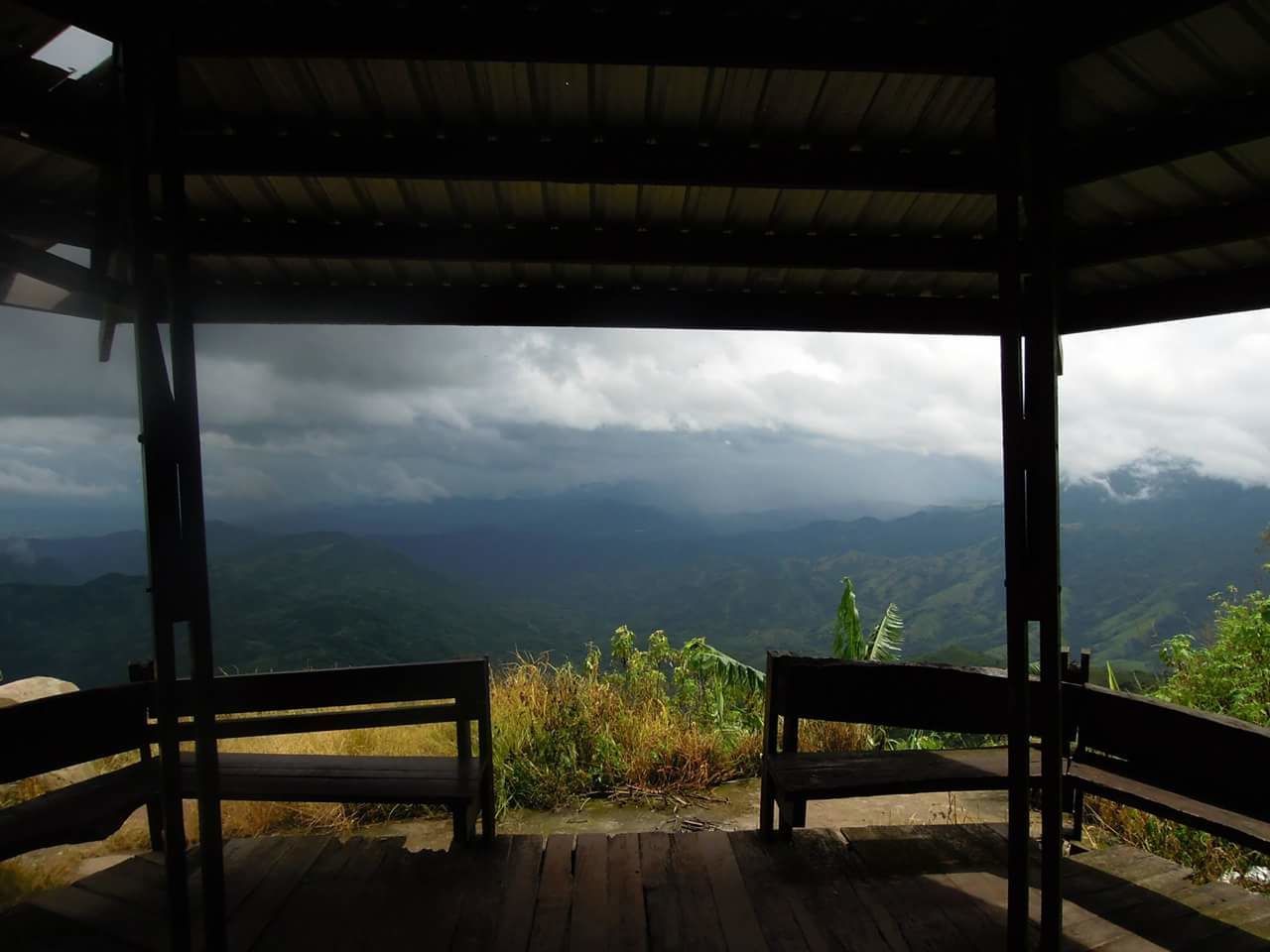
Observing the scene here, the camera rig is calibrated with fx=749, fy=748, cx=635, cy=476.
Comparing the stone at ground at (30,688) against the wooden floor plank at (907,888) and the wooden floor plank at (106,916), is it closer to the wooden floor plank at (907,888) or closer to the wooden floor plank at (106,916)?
the wooden floor plank at (106,916)

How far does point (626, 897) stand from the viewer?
301 centimetres

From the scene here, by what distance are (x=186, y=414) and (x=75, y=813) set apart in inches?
77.2

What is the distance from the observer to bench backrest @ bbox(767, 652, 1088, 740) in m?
3.63

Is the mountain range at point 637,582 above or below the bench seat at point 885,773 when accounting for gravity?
below

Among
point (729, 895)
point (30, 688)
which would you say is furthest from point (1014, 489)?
point (30, 688)

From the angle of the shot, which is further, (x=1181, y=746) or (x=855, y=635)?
(x=855, y=635)

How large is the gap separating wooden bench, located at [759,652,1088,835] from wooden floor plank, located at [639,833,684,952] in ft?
1.67

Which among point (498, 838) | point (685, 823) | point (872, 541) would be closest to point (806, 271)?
point (498, 838)

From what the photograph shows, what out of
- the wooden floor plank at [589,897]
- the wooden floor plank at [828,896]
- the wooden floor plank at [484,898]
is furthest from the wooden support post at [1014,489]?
the wooden floor plank at [484,898]

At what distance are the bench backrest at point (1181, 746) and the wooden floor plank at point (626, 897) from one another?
2.15m

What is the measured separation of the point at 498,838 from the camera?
138 inches

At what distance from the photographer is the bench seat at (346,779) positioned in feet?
10.6

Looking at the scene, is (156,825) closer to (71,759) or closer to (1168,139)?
(71,759)

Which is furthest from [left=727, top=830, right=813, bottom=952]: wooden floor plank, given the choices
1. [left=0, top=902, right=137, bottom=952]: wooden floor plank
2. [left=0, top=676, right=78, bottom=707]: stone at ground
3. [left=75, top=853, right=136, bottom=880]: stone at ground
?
[left=0, top=676, right=78, bottom=707]: stone at ground
